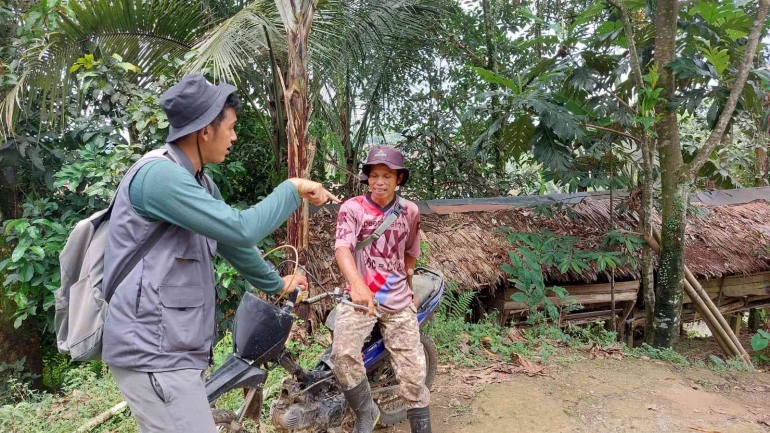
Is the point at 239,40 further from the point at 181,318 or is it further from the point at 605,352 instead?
the point at 605,352

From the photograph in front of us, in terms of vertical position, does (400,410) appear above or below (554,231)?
below

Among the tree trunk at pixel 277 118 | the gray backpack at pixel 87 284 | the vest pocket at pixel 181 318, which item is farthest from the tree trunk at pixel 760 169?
the gray backpack at pixel 87 284

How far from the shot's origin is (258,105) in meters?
6.12

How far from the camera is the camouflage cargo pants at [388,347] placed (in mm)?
2760

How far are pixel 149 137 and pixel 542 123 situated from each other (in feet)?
11.8

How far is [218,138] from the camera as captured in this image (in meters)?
1.67

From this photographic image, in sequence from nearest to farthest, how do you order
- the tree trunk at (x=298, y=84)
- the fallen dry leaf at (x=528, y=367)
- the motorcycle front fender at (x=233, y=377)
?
the motorcycle front fender at (x=233, y=377) → the tree trunk at (x=298, y=84) → the fallen dry leaf at (x=528, y=367)

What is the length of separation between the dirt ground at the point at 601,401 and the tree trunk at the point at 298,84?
1965 millimetres

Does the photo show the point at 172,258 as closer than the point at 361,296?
Yes

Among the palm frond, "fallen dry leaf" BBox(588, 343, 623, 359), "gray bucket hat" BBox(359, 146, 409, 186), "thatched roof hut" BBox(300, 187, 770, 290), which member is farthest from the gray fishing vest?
"fallen dry leaf" BBox(588, 343, 623, 359)

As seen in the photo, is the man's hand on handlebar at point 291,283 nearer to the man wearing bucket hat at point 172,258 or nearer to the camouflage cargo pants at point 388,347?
the man wearing bucket hat at point 172,258

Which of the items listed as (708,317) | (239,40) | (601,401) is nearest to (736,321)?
(708,317)

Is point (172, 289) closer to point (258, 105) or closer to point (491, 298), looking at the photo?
point (258, 105)

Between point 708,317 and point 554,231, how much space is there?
2.00 metres
